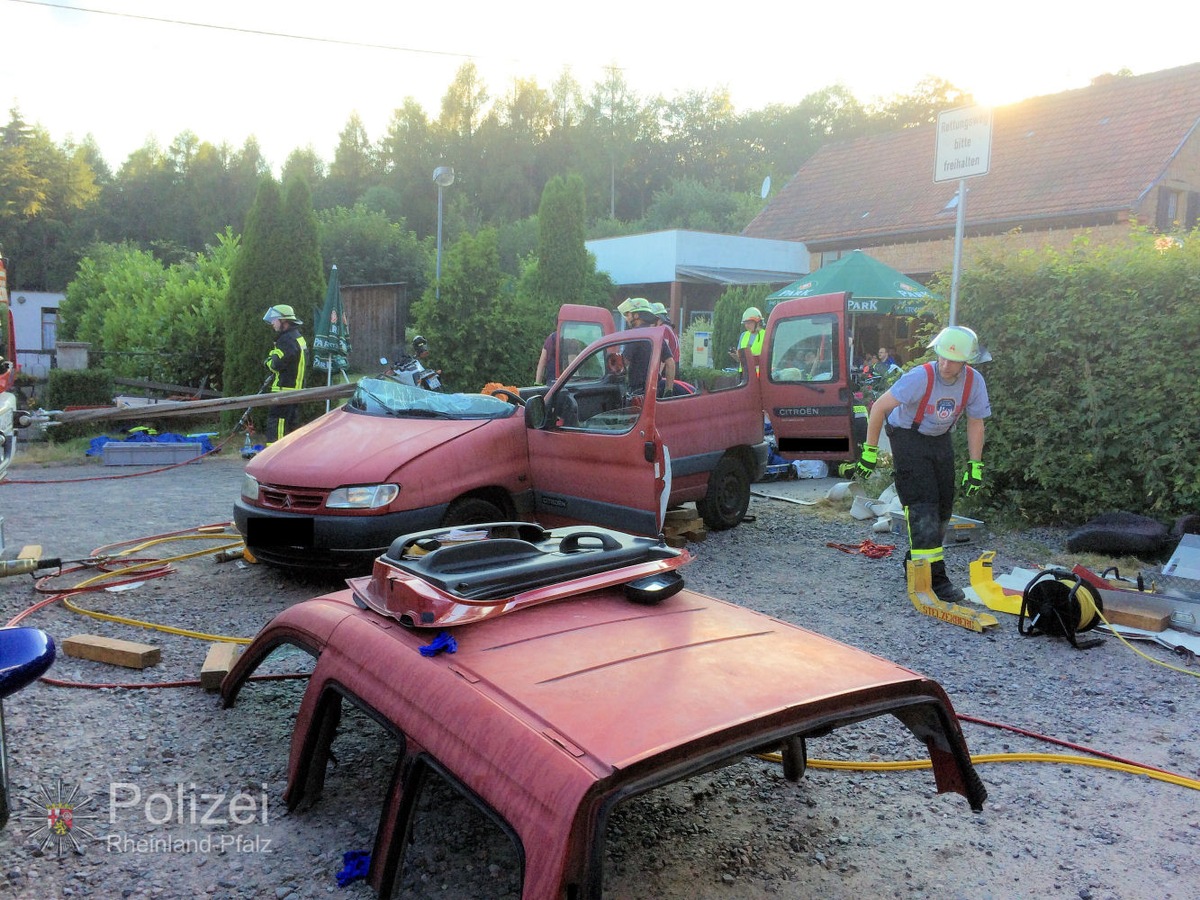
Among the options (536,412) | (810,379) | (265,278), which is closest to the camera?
(536,412)

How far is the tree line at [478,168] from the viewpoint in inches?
1961

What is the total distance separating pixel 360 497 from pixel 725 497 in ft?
11.5

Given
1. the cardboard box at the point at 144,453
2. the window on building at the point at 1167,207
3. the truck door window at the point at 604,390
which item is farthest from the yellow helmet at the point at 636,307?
the window on building at the point at 1167,207

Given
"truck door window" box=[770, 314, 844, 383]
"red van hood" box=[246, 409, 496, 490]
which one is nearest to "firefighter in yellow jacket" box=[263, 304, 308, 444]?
"red van hood" box=[246, 409, 496, 490]

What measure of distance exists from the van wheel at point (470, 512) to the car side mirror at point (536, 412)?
67 centimetres

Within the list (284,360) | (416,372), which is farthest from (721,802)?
(284,360)

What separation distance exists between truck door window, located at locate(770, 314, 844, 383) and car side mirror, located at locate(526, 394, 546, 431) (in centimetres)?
237

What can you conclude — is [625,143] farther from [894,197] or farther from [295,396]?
[295,396]

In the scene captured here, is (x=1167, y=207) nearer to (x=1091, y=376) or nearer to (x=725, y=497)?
(x=1091, y=376)

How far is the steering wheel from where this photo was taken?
22.4ft

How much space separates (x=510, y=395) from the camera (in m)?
7.07

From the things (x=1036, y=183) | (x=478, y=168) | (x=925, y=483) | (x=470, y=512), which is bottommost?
(x=470, y=512)

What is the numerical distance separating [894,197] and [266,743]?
2506cm

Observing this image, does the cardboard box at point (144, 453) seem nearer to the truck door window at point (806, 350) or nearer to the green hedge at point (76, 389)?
the green hedge at point (76, 389)
